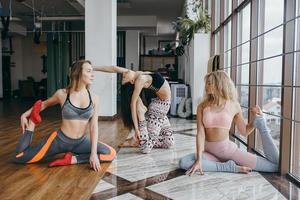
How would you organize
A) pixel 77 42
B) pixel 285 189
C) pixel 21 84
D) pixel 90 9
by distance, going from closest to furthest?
pixel 285 189 → pixel 90 9 → pixel 77 42 → pixel 21 84

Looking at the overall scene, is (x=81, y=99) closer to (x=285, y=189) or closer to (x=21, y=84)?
(x=285, y=189)

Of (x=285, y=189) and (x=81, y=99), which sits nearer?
(x=285, y=189)

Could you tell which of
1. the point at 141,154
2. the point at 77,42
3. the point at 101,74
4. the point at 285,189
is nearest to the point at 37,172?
the point at 141,154

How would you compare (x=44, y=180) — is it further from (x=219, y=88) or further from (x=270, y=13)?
(x=270, y=13)

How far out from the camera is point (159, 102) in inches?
155

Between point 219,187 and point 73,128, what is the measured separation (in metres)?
1.45

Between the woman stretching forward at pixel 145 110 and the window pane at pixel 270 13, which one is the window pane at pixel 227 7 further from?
the woman stretching forward at pixel 145 110

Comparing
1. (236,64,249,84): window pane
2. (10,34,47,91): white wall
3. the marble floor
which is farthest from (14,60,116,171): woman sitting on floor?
(10,34,47,91): white wall

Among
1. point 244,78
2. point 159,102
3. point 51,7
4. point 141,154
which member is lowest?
point 141,154

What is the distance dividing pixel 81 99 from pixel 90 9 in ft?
13.2

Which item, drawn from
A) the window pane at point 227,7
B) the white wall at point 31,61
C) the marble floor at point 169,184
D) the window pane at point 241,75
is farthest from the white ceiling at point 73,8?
the marble floor at point 169,184

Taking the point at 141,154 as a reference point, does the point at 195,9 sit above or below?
above

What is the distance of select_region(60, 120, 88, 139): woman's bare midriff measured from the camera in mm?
3105

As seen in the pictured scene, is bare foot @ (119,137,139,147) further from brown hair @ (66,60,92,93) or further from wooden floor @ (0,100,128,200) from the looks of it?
brown hair @ (66,60,92,93)
